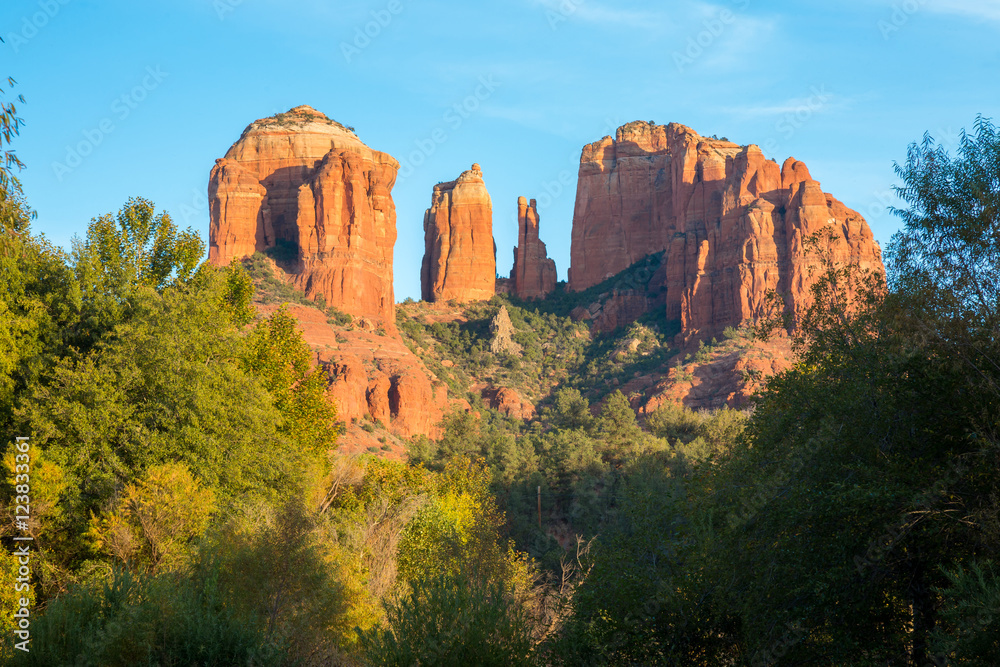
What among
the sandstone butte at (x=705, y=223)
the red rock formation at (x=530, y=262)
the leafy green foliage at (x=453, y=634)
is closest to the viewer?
the leafy green foliage at (x=453, y=634)

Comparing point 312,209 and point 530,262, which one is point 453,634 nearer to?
point 312,209

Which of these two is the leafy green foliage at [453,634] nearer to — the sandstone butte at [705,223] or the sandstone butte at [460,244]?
the sandstone butte at [705,223]

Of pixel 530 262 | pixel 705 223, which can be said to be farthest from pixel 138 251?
pixel 530 262

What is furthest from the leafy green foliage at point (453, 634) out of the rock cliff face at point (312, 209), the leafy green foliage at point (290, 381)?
the rock cliff face at point (312, 209)

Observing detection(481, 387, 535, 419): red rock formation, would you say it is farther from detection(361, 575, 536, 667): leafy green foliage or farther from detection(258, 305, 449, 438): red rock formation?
detection(361, 575, 536, 667): leafy green foliage

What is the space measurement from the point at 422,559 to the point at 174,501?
25.1 feet

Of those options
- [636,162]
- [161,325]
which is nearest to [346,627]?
[161,325]

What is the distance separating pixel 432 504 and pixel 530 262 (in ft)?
323

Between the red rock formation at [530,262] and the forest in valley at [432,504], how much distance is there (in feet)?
310

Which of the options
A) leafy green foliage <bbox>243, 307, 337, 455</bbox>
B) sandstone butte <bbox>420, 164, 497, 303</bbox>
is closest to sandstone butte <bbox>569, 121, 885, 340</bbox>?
sandstone butte <bbox>420, 164, 497, 303</bbox>

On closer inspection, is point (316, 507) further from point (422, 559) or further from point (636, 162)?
point (636, 162)

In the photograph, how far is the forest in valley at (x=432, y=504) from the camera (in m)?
12.0

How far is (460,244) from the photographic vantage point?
386 feet

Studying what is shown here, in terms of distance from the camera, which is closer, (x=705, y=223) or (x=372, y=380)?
(x=372, y=380)
